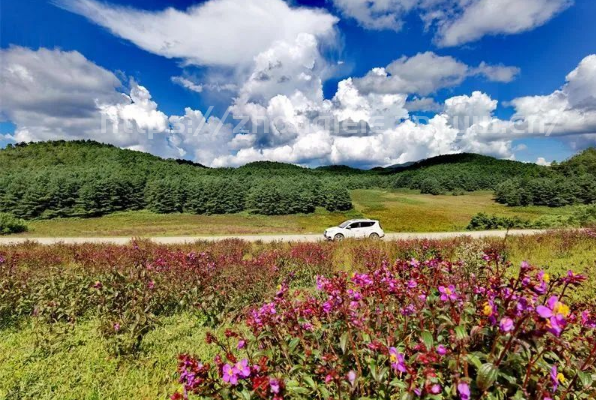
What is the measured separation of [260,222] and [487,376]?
47.3 meters

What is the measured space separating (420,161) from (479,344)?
212m

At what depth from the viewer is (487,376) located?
1.66 m

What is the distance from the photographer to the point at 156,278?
740 cm

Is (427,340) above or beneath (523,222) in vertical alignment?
above

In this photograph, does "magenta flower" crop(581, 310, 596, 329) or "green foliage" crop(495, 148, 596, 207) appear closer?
"magenta flower" crop(581, 310, 596, 329)

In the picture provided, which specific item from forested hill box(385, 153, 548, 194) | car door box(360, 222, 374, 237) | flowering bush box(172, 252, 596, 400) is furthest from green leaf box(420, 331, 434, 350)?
forested hill box(385, 153, 548, 194)

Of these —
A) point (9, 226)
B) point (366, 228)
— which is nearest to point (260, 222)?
point (366, 228)

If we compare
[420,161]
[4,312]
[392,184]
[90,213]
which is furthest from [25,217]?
[420,161]

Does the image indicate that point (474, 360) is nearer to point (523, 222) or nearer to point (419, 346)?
point (419, 346)

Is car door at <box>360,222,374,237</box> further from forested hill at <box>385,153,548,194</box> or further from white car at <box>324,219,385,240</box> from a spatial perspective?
forested hill at <box>385,153,548,194</box>

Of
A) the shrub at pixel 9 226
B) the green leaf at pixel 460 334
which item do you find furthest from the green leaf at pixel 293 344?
the shrub at pixel 9 226

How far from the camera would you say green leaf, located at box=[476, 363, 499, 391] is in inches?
64.2

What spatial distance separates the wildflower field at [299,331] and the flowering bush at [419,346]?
0.01 metres

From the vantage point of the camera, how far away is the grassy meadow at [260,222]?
112 ft
